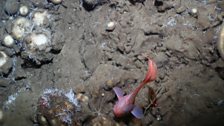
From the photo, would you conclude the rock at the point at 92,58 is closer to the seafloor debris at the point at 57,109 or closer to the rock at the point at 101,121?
the seafloor debris at the point at 57,109

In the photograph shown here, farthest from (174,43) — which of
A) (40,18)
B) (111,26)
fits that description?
(40,18)

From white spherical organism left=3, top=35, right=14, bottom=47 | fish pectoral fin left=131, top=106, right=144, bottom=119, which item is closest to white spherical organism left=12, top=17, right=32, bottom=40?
white spherical organism left=3, top=35, right=14, bottom=47

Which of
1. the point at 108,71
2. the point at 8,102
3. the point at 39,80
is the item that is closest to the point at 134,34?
the point at 108,71

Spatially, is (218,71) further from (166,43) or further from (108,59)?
(108,59)

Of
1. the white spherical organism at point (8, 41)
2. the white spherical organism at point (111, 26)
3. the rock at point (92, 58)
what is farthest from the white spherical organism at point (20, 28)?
the white spherical organism at point (111, 26)

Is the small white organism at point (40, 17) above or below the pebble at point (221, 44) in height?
below
